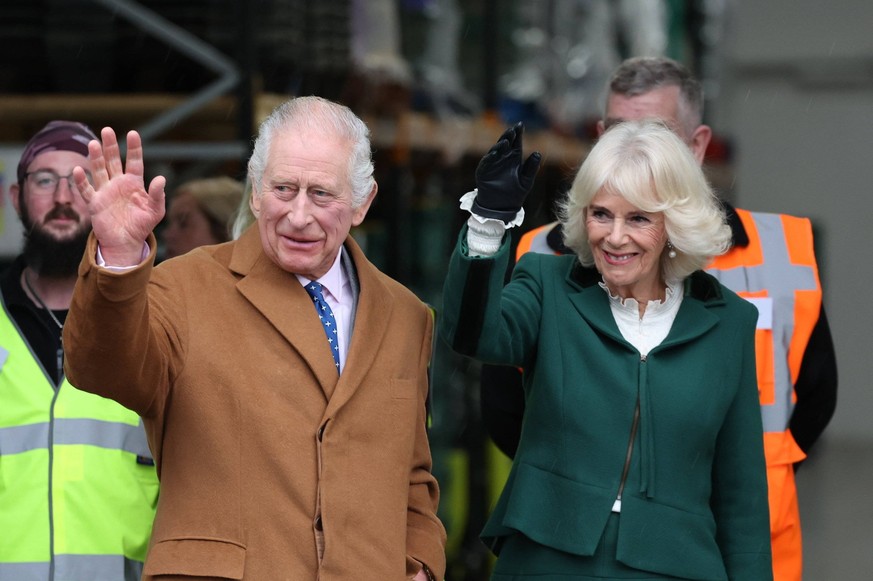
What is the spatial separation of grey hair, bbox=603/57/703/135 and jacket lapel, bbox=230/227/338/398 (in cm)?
132

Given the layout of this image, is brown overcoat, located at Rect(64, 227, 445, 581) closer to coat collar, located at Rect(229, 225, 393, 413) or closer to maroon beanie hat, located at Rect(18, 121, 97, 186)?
coat collar, located at Rect(229, 225, 393, 413)

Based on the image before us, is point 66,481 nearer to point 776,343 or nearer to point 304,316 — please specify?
point 304,316

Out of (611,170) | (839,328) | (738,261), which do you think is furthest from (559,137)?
(611,170)

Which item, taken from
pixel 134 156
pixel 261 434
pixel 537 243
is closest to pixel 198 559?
pixel 261 434

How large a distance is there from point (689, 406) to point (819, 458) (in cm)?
1091

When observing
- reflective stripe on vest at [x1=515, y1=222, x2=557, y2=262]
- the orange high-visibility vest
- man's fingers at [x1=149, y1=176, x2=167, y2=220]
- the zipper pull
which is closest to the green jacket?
the orange high-visibility vest

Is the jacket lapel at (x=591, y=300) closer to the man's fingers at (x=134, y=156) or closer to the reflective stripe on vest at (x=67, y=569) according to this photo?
the man's fingers at (x=134, y=156)

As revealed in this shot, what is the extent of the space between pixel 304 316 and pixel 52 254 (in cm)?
90

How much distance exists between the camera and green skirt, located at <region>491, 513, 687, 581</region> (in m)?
3.30

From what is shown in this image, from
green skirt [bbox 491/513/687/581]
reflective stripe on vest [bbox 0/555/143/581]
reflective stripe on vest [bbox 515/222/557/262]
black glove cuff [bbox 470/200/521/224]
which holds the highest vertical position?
black glove cuff [bbox 470/200/521/224]

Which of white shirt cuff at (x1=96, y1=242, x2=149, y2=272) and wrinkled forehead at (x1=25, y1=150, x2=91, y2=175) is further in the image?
wrinkled forehead at (x1=25, y1=150, x2=91, y2=175)

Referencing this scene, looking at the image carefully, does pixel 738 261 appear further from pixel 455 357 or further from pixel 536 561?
pixel 455 357

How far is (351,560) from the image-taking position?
10.2 ft

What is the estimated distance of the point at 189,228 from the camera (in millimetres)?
4762
